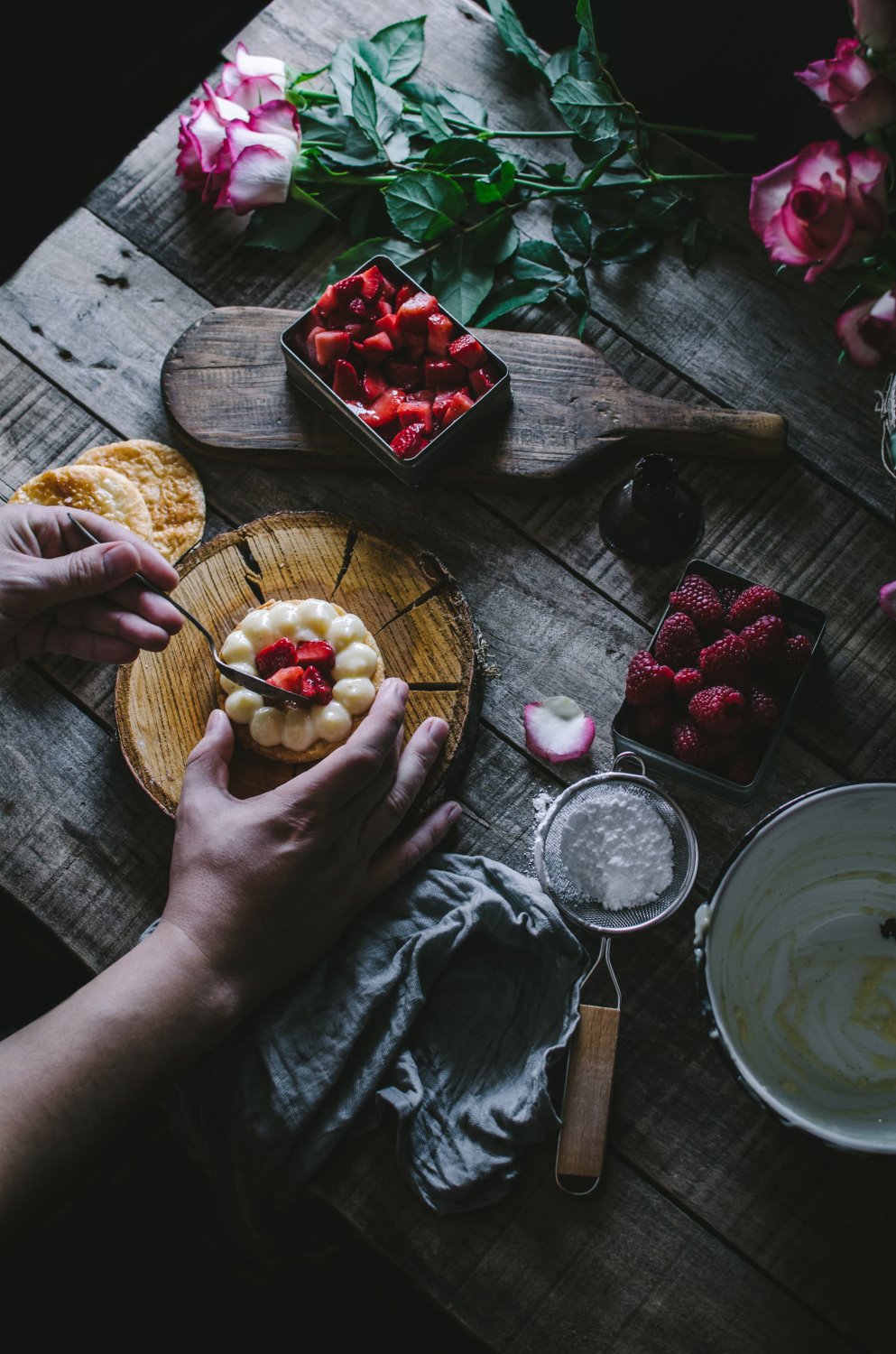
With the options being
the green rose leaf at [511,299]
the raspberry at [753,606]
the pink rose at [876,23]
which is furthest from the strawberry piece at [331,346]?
the pink rose at [876,23]

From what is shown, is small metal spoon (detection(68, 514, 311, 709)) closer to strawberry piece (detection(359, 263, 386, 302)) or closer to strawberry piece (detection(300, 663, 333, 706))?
strawberry piece (detection(300, 663, 333, 706))

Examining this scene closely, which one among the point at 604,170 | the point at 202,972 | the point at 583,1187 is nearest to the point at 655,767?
the point at 583,1187

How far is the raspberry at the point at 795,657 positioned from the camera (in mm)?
1352

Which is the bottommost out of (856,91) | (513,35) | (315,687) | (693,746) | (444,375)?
(693,746)

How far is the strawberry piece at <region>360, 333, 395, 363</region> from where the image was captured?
1.51 metres

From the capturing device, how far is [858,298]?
120cm

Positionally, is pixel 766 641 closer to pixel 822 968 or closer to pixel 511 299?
pixel 822 968

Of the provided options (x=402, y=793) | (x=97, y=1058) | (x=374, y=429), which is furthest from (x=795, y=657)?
(x=97, y=1058)

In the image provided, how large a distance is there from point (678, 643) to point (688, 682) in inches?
2.4

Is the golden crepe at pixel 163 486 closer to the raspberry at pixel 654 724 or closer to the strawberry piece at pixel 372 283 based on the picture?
the strawberry piece at pixel 372 283

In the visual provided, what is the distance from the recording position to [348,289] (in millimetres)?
1524

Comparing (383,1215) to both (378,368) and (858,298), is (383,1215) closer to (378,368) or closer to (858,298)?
(378,368)

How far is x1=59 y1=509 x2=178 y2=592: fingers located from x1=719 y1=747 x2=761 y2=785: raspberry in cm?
82

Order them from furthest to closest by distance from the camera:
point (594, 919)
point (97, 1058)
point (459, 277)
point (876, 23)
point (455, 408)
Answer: point (459, 277)
point (455, 408)
point (594, 919)
point (97, 1058)
point (876, 23)
